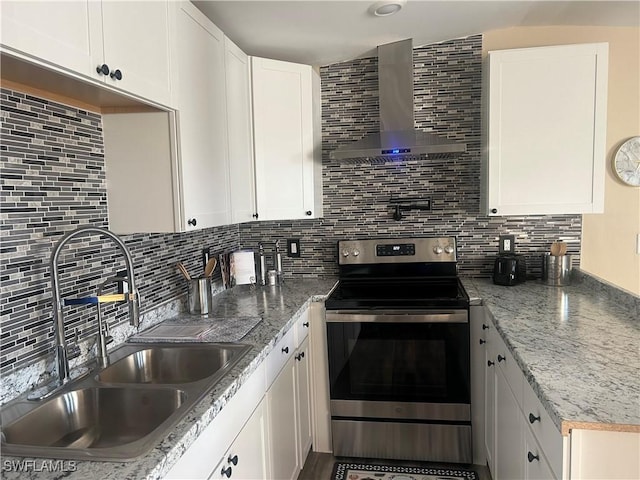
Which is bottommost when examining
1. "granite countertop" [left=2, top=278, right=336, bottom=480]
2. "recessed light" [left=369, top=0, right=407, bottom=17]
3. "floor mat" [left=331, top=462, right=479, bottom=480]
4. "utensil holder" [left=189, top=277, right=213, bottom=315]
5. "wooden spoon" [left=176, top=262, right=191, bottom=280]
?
"floor mat" [left=331, top=462, right=479, bottom=480]

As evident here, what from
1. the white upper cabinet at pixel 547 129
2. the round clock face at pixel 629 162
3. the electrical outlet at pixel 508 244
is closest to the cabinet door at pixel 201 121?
the white upper cabinet at pixel 547 129

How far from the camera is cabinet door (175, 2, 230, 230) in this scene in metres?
1.69

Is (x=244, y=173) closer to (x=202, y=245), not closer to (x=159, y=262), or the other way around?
(x=202, y=245)

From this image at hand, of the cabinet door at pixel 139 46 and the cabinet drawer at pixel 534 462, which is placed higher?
the cabinet door at pixel 139 46

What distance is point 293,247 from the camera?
296 centimetres

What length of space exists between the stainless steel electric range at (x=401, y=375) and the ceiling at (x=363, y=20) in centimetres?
140

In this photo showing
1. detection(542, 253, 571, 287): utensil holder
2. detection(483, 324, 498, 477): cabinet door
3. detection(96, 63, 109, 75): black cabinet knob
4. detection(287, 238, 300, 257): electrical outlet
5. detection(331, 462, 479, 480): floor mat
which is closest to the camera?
detection(96, 63, 109, 75): black cabinet knob

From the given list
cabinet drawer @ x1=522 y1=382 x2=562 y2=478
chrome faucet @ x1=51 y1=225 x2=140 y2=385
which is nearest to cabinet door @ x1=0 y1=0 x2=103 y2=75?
chrome faucet @ x1=51 y1=225 x2=140 y2=385

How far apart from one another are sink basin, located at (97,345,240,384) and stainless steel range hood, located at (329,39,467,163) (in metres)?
1.32

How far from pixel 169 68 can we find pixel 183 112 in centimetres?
16

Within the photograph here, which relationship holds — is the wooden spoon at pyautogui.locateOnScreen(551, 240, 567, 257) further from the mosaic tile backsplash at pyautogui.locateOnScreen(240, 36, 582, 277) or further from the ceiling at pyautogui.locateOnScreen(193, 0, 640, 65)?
the ceiling at pyautogui.locateOnScreen(193, 0, 640, 65)

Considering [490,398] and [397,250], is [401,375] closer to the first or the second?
[490,398]

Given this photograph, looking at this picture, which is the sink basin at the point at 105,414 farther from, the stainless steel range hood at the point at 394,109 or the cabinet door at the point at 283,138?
the stainless steel range hood at the point at 394,109

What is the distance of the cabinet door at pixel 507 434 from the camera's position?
5.10 feet
